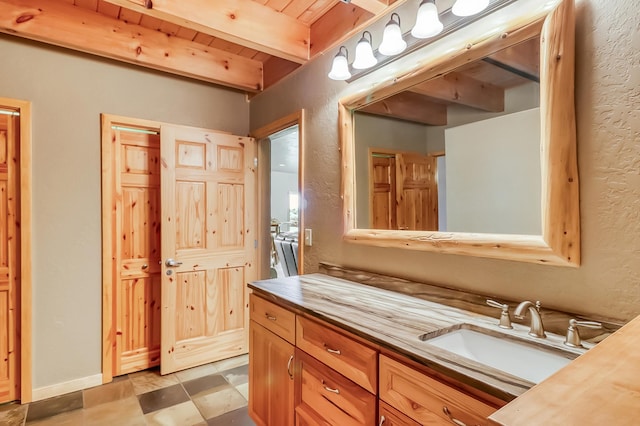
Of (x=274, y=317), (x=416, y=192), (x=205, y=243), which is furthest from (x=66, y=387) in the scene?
(x=416, y=192)

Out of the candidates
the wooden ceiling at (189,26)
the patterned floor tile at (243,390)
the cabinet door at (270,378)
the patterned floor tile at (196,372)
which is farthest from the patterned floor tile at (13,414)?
the wooden ceiling at (189,26)

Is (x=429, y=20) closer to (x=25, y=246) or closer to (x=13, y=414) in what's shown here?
(x=25, y=246)

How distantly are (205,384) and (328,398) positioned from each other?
5.01 ft

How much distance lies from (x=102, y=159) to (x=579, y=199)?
9.34 feet

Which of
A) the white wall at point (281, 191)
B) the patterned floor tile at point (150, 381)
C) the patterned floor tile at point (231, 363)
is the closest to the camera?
the patterned floor tile at point (150, 381)

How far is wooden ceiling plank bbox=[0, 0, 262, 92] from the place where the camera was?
209cm

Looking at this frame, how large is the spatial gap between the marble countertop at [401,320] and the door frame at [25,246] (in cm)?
163

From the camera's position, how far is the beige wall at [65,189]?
7.40 feet

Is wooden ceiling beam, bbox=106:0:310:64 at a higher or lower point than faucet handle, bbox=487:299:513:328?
higher

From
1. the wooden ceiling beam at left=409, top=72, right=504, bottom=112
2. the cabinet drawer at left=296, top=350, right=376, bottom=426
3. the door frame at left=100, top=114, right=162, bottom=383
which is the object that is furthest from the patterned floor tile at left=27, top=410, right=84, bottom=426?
the wooden ceiling beam at left=409, top=72, right=504, bottom=112

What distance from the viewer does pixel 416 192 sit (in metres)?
1.73

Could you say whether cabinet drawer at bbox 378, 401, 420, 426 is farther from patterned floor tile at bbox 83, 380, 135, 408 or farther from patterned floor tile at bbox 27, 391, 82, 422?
patterned floor tile at bbox 27, 391, 82, 422

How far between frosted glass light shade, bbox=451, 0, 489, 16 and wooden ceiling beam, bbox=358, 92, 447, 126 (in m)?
0.38

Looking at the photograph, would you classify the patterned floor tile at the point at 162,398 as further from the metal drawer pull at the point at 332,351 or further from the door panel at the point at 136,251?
the metal drawer pull at the point at 332,351
